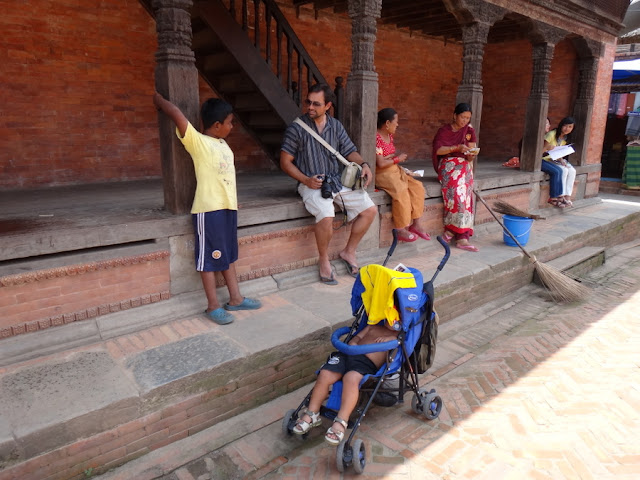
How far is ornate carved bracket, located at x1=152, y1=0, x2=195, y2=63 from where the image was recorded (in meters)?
3.77

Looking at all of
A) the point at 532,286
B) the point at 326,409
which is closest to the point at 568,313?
the point at 532,286

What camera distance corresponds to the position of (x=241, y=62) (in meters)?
5.78

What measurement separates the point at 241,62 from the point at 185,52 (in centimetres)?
199

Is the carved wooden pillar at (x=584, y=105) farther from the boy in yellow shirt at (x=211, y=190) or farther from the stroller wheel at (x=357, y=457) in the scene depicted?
the stroller wheel at (x=357, y=457)

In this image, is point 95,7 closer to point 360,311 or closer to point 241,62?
point 241,62

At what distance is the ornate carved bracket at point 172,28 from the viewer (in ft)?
12.4

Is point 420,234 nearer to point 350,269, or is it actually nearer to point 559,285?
point 350,269

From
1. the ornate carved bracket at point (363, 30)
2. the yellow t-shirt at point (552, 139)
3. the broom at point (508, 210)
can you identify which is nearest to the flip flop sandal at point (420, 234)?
the broom at point (508, 210)

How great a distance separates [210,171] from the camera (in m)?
3.80

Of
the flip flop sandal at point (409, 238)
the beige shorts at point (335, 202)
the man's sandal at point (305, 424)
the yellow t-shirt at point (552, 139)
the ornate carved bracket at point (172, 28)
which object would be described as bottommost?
the man's sandal at point (305, 424)

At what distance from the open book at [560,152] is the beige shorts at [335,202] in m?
5.04

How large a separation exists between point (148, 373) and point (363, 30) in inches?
164

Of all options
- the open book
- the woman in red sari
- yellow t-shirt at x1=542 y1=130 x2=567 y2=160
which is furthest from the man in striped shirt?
yellow t-shirt at x1=542 y1=130 x2=567 y2=160

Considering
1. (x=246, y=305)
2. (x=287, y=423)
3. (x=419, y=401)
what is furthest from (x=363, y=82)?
(x=287, y=423)
